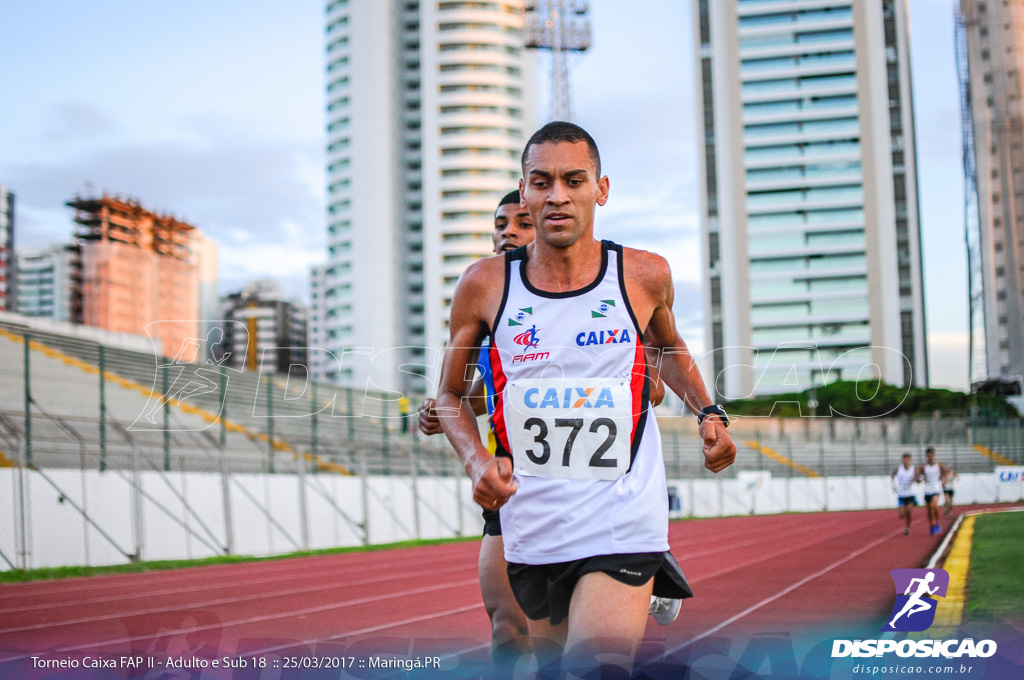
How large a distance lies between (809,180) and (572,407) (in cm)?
10084

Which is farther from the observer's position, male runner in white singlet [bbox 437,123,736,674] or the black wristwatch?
the black wristwatch

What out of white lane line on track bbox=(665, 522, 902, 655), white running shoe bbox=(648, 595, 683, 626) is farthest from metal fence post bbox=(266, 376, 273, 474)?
white running shoe bbox=(648, 595, 683, 626)

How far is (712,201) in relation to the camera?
339 feet

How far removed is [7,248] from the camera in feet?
517

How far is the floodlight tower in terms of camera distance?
3351 inches

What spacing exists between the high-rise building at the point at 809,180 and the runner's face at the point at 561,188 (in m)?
93.1

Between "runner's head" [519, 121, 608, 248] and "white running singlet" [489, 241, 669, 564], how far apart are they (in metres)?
0.19

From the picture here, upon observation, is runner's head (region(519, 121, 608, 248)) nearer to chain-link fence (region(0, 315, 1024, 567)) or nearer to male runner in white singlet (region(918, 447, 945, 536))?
chain-link fence (region(0, 315, 1024, 567))

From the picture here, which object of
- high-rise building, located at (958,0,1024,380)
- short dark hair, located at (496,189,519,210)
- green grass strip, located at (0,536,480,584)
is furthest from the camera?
high-rise building, located at (958,0,1024,380)

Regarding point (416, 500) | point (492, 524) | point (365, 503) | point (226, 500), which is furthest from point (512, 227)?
point (416, 500)

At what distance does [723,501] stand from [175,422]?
824 inches

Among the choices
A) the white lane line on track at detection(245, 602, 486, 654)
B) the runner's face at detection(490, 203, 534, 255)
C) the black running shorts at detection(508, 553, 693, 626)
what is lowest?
the white lane line on track at detection(245, 602, 486, 654)

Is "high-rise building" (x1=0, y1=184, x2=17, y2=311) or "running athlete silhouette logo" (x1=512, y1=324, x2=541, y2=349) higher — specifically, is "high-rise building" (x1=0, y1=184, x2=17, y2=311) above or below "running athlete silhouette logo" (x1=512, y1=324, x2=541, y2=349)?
above

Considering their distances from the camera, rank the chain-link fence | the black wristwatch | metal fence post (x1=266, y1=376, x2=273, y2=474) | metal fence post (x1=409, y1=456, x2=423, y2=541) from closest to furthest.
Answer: the black wristwatch < the chain-link fence < metal fence post (x1=266, y1=376, x2=273, y2=474) < metal fence post (x1=409, y1=456, x2=423, y2=541)
